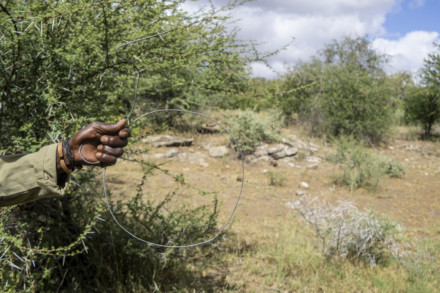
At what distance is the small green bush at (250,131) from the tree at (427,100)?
777 cm

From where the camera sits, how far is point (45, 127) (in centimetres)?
274

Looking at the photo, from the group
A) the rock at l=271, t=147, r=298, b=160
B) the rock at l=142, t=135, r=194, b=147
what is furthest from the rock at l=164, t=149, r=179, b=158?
the rock at l=271, t=147, r=298, b=160

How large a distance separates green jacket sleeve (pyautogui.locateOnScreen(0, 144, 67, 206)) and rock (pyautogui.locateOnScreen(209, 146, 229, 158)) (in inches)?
A: 316

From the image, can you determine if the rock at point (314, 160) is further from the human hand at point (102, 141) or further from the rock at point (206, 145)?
the human hand at point (102, 141)

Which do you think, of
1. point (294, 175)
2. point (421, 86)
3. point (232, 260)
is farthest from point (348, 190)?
point (421, 86)

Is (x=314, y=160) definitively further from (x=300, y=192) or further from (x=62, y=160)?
(x=62, y=160)

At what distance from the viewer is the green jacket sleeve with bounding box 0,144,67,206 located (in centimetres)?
162

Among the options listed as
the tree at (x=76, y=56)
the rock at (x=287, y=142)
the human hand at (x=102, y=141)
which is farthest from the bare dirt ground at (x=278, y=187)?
the human hand at (x=102, y=141)

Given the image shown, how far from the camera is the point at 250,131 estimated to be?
10.4 metres

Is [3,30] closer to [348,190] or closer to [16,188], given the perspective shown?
[16,188]

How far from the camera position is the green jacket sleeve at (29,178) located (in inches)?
63.6

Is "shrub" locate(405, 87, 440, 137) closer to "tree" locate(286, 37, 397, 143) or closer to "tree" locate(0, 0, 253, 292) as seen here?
"tree" locate(286, 37, 397, 143)

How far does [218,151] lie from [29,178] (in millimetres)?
8302

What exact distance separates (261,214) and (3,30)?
15.0ft
